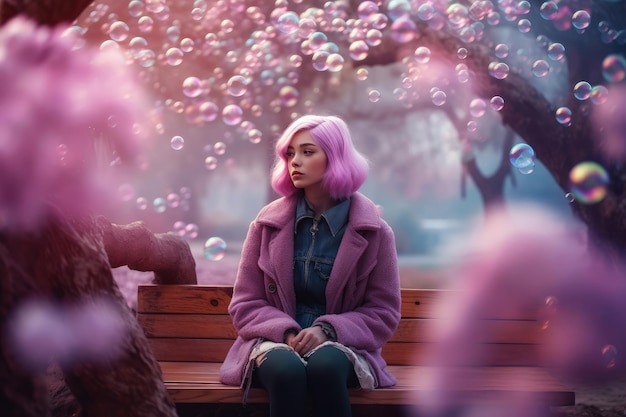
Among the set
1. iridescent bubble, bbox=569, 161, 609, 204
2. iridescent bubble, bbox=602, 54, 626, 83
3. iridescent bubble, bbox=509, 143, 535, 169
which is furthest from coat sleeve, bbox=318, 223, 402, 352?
iridescent bubble, bbox=602, 54, 626, 83

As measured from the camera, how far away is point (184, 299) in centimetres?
247

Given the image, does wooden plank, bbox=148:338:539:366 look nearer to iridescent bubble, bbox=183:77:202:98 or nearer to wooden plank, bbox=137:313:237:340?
wooden plank, bbox=137:313:237:340

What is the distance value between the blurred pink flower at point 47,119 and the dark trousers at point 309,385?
2.10 ft

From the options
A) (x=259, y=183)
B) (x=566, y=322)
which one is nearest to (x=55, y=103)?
(x=566, y=322)

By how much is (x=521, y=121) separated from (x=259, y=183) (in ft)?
11.5

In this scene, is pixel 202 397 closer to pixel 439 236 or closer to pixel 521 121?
pixel 521 121

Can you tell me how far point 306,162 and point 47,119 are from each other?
0.71 m

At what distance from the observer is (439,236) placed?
21.0 ft

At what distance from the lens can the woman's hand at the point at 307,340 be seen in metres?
1.76

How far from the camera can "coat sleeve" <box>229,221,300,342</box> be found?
1818mm

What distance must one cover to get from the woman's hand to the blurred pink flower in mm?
617

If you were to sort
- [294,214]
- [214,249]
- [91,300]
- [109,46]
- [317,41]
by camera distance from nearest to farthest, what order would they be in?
1. [91,300]
2. [294,214]
3. [214,249]
4. [317,41]
5. [109,46]

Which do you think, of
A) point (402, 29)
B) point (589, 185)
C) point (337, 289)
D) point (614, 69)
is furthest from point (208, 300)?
point (614, 69)

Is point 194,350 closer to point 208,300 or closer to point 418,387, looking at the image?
point 208,300
